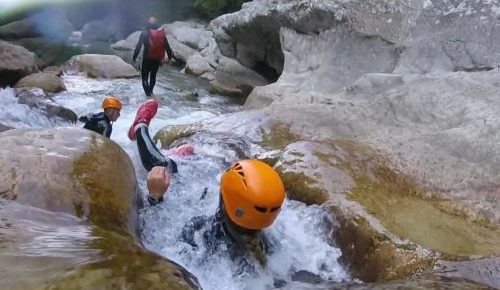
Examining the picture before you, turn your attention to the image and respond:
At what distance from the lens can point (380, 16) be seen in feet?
30.9

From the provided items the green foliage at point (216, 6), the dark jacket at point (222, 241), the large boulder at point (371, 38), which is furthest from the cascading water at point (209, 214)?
the green foliage at point (216, 6)

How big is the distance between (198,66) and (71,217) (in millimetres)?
15530

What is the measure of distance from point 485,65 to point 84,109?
7.47 metres

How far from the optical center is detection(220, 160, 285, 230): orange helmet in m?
3.55

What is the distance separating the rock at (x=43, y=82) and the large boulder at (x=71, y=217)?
8.24m

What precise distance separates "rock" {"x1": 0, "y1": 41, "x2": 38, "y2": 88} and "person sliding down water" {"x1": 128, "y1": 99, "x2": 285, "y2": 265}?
8913 millimetres

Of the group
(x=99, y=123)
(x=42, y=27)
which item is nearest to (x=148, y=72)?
(x=99, y=123)

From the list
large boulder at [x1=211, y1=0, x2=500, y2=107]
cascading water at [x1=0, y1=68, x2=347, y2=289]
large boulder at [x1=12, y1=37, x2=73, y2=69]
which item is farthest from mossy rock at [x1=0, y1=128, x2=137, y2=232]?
large boulder at [x1=12, y1=37, x2=73, y2=69]

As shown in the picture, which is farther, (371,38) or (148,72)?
(148,72)

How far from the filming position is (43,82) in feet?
39.6

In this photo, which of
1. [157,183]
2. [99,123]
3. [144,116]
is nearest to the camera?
[157,183]

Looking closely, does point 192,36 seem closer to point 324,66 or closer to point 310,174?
point 324,66

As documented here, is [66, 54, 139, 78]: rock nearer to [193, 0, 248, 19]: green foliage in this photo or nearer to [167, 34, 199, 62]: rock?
[167, 34, 199, 62]: rock

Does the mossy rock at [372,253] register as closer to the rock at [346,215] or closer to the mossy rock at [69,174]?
the rock at [346,215]
